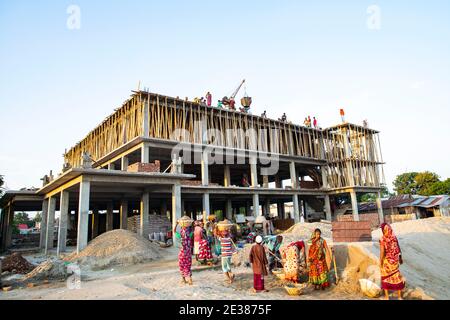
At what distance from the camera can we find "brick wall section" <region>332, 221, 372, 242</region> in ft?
31.5

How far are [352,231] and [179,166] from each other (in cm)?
1196

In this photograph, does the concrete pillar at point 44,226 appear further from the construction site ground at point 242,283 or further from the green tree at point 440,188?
the green tree at point 440,188

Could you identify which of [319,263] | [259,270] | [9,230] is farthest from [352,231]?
[9,230]

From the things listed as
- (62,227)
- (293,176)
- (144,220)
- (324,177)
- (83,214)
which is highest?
(324,177)

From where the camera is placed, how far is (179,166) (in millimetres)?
19047

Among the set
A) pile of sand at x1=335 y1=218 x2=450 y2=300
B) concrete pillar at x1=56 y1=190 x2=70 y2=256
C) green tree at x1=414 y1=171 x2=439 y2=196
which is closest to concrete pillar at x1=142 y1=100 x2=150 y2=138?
concrete pillar at x1=56 y1=190 x2=70 y2=256

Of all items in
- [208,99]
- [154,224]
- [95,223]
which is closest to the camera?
[154,224]

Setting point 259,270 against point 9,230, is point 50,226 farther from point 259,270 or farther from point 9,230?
point 259,270

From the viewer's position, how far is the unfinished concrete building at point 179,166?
714 inches

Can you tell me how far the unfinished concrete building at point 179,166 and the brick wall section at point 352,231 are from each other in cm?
1086

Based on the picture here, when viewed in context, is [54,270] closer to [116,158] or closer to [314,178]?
[116,158]

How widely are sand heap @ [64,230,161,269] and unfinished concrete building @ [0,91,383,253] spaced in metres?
1.10
